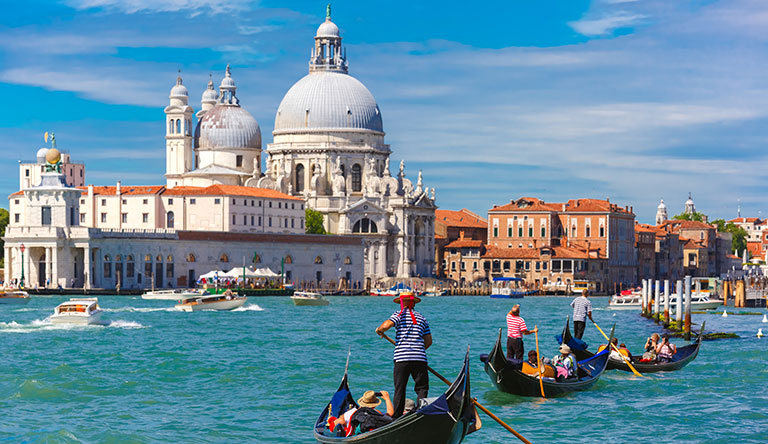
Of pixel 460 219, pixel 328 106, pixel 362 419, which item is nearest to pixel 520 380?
pixel 362 419

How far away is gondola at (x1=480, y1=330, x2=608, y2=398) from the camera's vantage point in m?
20.7

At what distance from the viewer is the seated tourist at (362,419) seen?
15234mm

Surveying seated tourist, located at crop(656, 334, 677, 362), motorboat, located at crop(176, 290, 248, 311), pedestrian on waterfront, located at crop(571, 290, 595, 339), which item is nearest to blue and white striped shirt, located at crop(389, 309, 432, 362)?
pedestrian on waterfront, located at crop(571, 290, 595, 339)

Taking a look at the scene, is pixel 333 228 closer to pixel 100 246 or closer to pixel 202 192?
pixel 202 192

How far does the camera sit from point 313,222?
95.2 metres

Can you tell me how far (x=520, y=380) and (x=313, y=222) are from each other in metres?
74.4

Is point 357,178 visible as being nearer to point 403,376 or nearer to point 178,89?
point 178,89

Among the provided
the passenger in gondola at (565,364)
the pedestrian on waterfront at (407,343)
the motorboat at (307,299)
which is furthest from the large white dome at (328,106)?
the pedestrian on waterfront at (407,343)

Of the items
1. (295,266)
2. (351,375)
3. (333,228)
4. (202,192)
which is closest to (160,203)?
(202,192)

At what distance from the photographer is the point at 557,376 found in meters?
22.1

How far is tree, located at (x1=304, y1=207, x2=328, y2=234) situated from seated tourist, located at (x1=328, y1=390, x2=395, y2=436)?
78399mm

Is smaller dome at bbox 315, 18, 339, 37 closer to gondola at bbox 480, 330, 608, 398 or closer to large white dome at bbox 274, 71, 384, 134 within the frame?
large white dome at bbox 274, 71, 384, 134

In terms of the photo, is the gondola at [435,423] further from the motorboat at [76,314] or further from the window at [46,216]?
the window at [46,216]

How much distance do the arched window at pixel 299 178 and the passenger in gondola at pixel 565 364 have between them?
259ft
